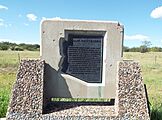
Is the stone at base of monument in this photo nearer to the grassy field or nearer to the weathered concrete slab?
the weathered concrete slab

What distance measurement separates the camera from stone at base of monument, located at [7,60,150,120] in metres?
6.11

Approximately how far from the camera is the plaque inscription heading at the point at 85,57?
22.1 ft

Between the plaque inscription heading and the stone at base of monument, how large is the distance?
53cm

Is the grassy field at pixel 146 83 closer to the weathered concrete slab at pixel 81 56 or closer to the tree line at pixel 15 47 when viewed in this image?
the weathered concrete slab at pixel 81 56

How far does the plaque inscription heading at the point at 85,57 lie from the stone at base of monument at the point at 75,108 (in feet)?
1.74

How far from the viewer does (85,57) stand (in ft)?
22.2

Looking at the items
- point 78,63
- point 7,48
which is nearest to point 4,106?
point 78,63

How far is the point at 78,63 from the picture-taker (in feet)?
22.2

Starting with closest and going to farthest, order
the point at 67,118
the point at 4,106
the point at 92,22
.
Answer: the point at 67,118 < the point at 92,22 < the point at 4,106

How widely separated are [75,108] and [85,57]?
104 cm

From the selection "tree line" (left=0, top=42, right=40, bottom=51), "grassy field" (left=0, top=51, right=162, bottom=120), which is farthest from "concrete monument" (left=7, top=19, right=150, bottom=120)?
"tree line" (left=0, top=42, right=40, bottom=51)

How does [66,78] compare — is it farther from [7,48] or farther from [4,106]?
[7,48]

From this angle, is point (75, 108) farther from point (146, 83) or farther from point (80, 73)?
point (146, 83)

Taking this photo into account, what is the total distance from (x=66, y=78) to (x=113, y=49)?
110 centimetres
